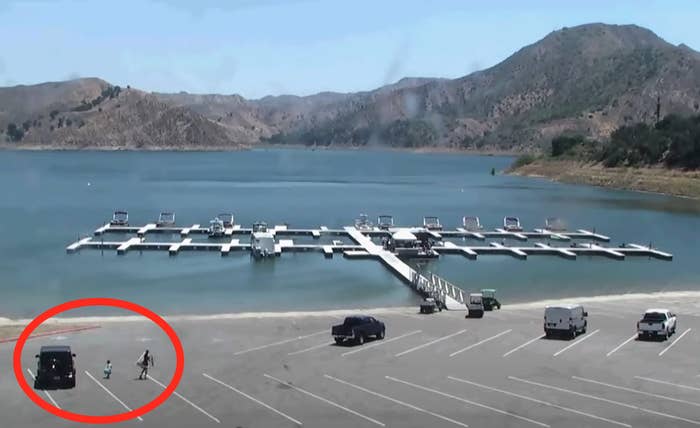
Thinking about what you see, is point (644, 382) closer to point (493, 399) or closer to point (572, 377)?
point (572, 377)

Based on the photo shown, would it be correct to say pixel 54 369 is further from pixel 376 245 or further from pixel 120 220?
pixel 120 220

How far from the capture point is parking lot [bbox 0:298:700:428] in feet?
68.3

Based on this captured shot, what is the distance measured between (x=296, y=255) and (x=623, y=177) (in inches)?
3369

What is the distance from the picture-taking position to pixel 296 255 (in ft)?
205

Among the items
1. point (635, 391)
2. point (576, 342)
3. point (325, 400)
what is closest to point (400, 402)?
point (325, 400)

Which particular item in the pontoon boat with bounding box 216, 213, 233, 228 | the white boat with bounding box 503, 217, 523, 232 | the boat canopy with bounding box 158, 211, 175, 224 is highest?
the boat canopy with bounding box 158, 211, 175, 224

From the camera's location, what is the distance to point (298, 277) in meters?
52.3

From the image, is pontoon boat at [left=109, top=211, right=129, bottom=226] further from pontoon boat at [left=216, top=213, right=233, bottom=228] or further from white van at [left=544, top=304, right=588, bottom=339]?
white van at [left=544, top=304, right=588, bottom=339]

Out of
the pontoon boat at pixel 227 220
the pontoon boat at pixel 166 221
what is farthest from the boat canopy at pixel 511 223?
the pontoon boat at pixel 166 221

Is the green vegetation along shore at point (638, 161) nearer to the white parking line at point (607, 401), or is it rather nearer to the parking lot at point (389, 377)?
the parking lot at point (389, 377)

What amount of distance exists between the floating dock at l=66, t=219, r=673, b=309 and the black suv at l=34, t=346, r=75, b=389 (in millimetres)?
29167

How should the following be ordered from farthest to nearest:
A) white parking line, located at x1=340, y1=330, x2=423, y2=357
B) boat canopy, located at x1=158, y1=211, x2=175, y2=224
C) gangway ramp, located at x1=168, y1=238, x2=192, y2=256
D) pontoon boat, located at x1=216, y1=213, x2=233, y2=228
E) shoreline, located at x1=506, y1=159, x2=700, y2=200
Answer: shoreline, located at x1=506, y1=159, x2=700, y2=200
boat canopy, located at x1=158, y1=211, x2=175, y2=224
pontoon boat, located at x1=216, y1=213, x2=233, y2=228
gangway ramp, located at x1=168, y1=238, x2=192, y2=256
white parking line, located at x1=340, y1=330, x2=423, y2=357

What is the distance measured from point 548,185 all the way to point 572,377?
5035 inches

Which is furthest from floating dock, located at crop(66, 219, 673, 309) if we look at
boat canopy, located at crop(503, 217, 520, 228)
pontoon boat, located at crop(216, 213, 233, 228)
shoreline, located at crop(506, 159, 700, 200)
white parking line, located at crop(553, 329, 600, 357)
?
shoreline, located at crop(506, 159, 700, 200)
